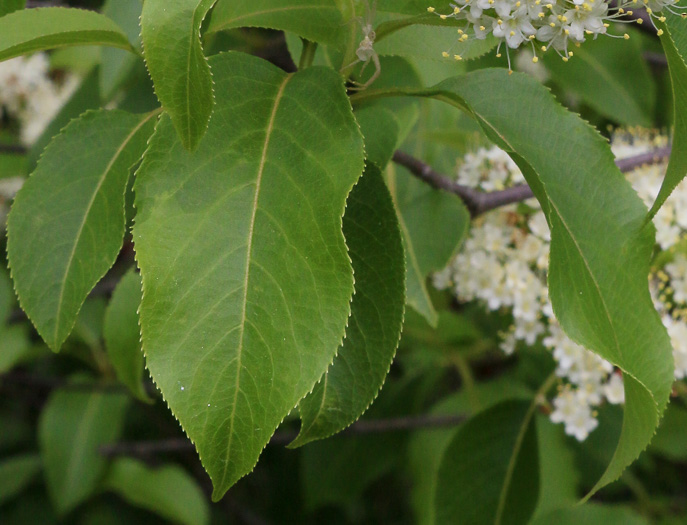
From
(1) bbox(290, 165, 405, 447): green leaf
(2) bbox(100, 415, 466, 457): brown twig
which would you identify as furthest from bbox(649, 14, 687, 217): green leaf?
(2) bbox(100, 415, 466, 457): brown twig

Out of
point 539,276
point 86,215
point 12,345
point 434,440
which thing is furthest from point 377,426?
point 86,215

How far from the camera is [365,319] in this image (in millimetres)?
850

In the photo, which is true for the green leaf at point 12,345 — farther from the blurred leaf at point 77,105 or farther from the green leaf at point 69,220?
the green leaf at point 69,220

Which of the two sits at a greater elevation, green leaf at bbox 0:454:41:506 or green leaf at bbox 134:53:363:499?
green leaf at bbox 134:53:363:499

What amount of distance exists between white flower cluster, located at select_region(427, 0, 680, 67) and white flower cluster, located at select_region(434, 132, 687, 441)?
1.88 feet

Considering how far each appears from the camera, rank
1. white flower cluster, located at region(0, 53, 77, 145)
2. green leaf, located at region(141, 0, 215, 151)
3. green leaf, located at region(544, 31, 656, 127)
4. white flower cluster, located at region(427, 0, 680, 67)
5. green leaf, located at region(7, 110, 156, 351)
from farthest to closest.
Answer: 1. white flower cluster, located at region(0, 53, 77, 145)
2. green leaf, located at region(544, 31, 656, 127)
3. green leaf, located at region(7, 110, 156, 351)
4. white flower cluster, located at region(427, 0, 680, 67)
5. green leaf, located at region(141, 0, 215, 151)

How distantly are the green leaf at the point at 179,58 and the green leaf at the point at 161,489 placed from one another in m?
1.44

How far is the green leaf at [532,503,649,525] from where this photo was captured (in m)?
1.60

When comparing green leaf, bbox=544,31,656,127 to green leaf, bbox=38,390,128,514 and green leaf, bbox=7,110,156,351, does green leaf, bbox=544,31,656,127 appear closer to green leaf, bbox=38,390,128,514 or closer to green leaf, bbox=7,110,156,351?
green leaf, bbox=7,110,156,351

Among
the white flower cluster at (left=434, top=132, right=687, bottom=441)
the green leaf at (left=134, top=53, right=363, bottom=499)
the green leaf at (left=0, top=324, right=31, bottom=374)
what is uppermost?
the green leaf at (left=134, top=53, right=363, bottom=499)

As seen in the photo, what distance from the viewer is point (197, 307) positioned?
0.68 metres

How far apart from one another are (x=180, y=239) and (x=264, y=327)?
112mm

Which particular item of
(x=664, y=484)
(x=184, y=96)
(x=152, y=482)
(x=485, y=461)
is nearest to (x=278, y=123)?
(x=184, y=96)

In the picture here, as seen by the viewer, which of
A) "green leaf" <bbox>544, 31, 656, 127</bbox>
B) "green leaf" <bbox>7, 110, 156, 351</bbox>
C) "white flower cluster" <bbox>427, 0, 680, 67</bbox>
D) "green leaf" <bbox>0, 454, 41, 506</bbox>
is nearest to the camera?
"white flower cluster" <bbox>427, 0, 680, 67</bbox>
